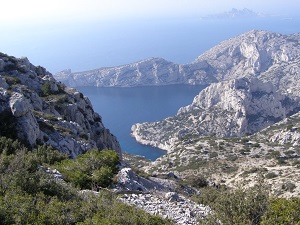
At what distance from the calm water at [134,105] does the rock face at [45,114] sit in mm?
53630

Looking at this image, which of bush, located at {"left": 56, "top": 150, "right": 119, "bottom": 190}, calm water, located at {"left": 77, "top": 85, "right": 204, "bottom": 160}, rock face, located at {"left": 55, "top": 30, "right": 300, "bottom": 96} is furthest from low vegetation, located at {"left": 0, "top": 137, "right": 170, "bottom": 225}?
rock face, located at {"left": 55, "top": 30, "right": 300, "bottom": 96}

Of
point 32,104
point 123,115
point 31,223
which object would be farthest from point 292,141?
point 123,115

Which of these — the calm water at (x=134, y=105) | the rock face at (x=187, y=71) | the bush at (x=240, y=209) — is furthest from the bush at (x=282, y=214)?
the rock face at (x=187, y=71)

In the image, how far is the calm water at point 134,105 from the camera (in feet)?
342

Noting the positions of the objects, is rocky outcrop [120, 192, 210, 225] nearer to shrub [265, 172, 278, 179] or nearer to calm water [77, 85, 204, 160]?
shrub [265, 172, 278, 179]

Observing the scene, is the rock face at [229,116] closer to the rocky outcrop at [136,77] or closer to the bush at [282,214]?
the bush at [282,214]

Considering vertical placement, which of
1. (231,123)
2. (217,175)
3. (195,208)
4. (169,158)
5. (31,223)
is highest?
(31,223)

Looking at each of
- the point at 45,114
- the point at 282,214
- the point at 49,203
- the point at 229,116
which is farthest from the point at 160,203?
the point at 229,116

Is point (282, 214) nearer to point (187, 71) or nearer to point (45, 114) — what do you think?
point (45, 114)

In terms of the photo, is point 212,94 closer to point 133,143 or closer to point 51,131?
point 133,143

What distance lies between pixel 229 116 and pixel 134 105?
199 ft

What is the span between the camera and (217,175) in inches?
1305

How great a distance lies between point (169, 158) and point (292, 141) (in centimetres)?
1838

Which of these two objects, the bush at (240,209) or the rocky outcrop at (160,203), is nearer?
the bush at (240,209)
